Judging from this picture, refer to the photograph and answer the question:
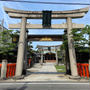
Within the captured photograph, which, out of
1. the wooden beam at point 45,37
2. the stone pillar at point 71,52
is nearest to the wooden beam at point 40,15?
the stone pillar at point 71,52

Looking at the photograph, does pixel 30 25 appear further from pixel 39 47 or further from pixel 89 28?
pixel 39 47

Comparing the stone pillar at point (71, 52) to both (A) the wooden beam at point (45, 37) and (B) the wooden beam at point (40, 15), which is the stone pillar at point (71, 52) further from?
(A) the wooden beam at point (45, 37)

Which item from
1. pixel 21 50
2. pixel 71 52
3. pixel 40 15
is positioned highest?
pixel 40 15

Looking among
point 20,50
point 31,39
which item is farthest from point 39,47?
point 20,50

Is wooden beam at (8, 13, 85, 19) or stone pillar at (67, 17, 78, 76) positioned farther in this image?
wooden beam at (8, 13, 85, 19)

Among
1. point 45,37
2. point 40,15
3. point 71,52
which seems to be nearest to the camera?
point 71,52

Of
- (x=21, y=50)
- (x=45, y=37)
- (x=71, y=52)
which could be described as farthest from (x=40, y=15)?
(x=71, y=52)

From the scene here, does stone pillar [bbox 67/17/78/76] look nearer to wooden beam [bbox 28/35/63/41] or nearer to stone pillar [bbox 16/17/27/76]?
wooden beam [bbox 28/35/63/41]

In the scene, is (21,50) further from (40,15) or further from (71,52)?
(71,52)

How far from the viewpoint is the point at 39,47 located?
36938 millimetres

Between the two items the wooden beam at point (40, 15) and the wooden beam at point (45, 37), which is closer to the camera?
the wooden beam at point (40, 15)

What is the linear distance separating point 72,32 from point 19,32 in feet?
21.5

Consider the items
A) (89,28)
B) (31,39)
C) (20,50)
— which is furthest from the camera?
(31,39)

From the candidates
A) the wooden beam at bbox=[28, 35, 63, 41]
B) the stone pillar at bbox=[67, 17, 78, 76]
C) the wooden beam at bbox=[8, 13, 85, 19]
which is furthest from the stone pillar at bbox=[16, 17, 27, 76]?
the stone pillar at bbox=[67, 17, 78, 76]
